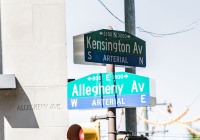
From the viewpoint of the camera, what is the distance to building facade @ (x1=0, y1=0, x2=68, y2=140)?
1308 cm

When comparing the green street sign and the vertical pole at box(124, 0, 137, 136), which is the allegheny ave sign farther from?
the vertical pole at box(124, 0, 137, 136)

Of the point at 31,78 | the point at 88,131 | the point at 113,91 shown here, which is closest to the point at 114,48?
the point at 113,91

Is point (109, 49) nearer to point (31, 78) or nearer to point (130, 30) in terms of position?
point (130, 30)

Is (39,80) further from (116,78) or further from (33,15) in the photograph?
(116,78)

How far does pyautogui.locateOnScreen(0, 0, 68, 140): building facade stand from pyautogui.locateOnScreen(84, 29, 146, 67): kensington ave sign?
327 centimetres

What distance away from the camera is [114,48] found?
981 centimetres

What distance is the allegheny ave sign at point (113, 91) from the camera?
9.42m

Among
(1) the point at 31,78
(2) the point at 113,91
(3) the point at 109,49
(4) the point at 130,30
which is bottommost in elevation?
(2) the point at 113,91

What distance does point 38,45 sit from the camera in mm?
13242

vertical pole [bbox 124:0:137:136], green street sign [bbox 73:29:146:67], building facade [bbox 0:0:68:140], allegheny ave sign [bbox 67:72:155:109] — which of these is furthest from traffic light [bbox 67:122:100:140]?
building facade [bbox 0:0:68:140]

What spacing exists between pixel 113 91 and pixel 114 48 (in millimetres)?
721

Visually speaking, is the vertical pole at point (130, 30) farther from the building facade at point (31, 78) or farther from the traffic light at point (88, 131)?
the traffic light at point (88, 131)

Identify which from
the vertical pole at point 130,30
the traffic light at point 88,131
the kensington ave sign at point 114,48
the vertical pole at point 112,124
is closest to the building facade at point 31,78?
the vertical pole at point 130,30

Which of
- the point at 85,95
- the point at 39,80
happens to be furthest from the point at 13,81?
the point at 85,95
